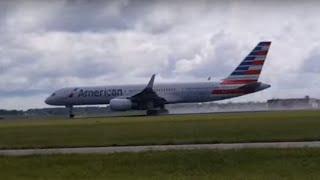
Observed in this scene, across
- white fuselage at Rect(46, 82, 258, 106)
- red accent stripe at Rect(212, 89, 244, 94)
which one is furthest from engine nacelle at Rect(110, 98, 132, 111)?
red accent stripe at Rect(212, 89, 244, 94)

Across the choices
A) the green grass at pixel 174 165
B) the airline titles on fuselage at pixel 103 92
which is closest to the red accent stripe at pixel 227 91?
the airline titles on fuselage at pixel 103 92

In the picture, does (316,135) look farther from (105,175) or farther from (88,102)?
A: (88,102)

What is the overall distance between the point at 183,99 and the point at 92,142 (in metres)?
49.7

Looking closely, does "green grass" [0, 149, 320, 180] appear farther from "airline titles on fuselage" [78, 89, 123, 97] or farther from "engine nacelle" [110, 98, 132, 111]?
"airline titles on fuselage" [78, 89, 123, 97]

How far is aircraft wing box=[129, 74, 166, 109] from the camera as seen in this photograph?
7350cm

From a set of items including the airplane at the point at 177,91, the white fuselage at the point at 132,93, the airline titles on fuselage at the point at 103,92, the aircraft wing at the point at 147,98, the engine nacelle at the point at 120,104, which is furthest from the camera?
the airline titles on fuselage at the point at 103,92

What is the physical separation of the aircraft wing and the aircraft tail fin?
9.27 metres

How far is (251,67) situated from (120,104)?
17718 mm

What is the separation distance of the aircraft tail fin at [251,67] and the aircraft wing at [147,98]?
30.4 feet

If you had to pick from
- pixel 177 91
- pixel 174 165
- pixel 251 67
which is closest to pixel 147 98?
pixel 177 91

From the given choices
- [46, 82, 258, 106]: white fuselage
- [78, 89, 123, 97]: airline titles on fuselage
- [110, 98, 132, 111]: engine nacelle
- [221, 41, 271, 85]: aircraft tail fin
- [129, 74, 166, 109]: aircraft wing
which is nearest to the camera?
[110, 98, 132, 111]: engine nacelle

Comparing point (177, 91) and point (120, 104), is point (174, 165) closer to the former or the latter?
point (120, 104)

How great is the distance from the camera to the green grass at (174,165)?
16.8m

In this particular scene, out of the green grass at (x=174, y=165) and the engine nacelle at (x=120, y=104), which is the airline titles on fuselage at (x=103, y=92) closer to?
the engine nacelle at (x=120, y=104)
